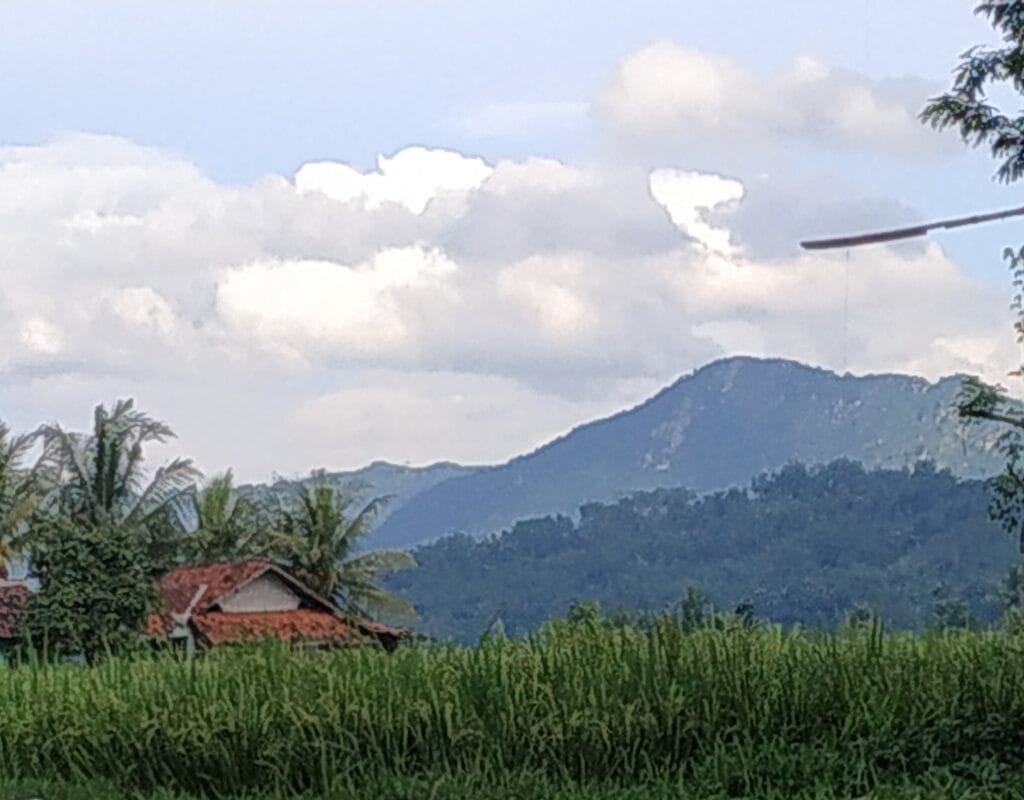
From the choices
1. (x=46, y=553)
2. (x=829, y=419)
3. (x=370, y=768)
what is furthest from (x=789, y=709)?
(x=829, y=419)

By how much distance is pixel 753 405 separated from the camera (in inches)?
2793

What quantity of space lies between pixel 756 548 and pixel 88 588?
87.8ft

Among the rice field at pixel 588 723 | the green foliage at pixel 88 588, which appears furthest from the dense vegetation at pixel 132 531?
the rice field at pixel 588 723

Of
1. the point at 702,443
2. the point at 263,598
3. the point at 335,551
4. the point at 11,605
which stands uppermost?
the point at 702,443

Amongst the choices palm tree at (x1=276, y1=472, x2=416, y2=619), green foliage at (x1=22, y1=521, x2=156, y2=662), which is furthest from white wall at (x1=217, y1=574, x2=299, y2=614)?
green foliage at (x1=22, y1=521, x2=156, y2=662)

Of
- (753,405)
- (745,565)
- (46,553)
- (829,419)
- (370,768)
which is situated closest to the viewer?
(370,768)

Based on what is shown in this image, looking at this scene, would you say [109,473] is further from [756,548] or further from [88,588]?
[756,548]

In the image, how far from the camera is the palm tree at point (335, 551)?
1019 inches

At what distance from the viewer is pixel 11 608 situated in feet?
78.4

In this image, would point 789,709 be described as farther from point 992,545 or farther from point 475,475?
point 475,475

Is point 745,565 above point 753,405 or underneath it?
underneath

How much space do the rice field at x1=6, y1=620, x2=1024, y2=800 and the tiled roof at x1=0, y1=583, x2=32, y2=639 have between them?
16.5 m

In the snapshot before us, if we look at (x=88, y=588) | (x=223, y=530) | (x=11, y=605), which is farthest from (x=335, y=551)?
(x=88, y=588)

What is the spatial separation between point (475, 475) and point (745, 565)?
3418 centimetres
